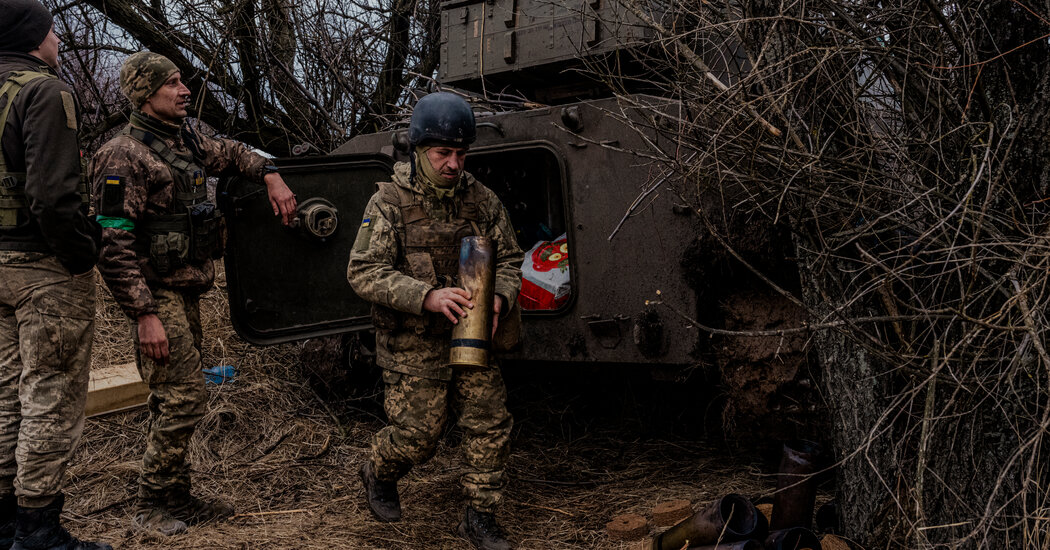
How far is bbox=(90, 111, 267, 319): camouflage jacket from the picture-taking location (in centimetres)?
355

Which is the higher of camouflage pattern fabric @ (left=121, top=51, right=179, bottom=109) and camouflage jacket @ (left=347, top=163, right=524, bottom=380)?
camouflage pattern fabric @ (left=121, top=51, right=179, bottom=109)

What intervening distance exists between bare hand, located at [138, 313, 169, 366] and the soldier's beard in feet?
4.16

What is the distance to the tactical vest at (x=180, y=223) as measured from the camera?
12.3ft

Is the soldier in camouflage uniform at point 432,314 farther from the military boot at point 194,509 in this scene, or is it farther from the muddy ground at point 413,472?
the military boot at point 194,509

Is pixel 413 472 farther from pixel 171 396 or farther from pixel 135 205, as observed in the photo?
pixel 135 205

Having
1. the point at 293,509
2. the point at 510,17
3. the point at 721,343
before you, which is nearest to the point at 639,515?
the point at 721,343

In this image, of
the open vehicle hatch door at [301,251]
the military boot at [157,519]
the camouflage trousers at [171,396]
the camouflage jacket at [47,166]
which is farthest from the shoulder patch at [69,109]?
the military boot at [157,519]

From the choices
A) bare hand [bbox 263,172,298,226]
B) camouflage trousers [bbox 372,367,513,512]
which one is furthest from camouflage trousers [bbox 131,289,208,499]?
camouflage trousers [bbox 372,367,513,512]

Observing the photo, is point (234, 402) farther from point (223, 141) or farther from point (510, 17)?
point (510, 17)

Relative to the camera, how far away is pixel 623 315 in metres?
3.98

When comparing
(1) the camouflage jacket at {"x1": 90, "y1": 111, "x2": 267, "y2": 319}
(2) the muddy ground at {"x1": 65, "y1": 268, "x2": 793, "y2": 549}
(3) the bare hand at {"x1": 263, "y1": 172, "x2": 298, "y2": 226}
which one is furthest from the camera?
(3) the bare hand at {"x1": 263, "y1": 172, "x2": 298, "y2": 226}

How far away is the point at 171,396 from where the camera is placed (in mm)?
3771

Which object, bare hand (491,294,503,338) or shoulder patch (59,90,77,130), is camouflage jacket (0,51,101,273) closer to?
shoulder patch (59,90,77,130)

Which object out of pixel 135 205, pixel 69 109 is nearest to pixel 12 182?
pixel 69 109
